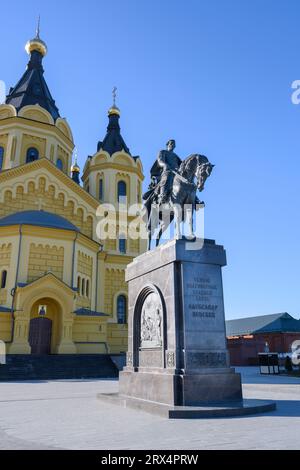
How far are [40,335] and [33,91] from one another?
22.2 meters

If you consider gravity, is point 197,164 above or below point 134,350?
above

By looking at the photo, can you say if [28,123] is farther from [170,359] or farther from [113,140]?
[170,359]

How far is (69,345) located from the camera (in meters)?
24.4

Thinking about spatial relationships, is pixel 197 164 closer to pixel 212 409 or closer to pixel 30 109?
pixel 212 409

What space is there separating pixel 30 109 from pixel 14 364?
20.9 meters

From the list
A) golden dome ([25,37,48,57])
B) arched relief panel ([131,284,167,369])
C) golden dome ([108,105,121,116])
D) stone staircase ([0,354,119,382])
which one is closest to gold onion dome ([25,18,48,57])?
golden dome ([25,37,48,57])

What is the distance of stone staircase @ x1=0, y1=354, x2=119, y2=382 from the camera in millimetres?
20141

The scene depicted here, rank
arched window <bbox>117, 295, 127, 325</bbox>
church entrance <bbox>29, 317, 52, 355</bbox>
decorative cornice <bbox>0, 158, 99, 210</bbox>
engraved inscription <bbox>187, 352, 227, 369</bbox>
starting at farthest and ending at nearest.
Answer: arched window <bbox>117, 295, 127, 325</bbox>
decorative cornice <bbox>0, 158, 99, 210</bbox>
church entrance <bbox>29, 317, 52, 355</bbox>
engraved inscription <bbox>187, 352, 227, 369</bbox>

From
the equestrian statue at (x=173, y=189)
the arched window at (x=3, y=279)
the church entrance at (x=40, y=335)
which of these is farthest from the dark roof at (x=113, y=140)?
the equestrian statue at (x=173, y=189)

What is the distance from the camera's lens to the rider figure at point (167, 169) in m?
10.5

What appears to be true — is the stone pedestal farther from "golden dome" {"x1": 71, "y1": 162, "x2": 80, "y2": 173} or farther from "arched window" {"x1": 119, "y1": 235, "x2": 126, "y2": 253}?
"golden dome" {"x1": 71, "y1": 162, "x2": 80, "y2": 173}

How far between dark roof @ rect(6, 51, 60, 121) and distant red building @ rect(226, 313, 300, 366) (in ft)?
87.3
